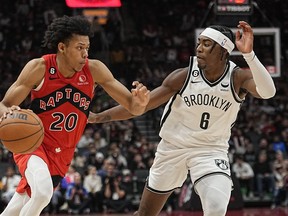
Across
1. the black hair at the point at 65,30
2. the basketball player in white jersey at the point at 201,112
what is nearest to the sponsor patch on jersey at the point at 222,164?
the basketball player in white jersey at the point at 201,112

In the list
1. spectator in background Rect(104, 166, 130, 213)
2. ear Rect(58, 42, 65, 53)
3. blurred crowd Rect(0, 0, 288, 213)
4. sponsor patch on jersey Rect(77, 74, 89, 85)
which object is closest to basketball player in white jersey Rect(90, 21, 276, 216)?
sponsor patch on jersey Rect(77, 74, 89, 85)

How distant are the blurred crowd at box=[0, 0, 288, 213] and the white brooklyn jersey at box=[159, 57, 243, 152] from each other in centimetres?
552

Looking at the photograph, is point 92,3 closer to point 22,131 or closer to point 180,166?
point 180,166

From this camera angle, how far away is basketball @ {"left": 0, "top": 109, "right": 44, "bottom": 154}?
4.99 meters

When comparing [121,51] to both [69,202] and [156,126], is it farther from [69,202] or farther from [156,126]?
[69,202]

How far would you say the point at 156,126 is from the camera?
17.6 meters

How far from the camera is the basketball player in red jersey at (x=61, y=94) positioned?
17.4 ft

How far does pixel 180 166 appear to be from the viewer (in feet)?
19.3

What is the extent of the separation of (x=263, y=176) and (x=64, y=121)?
9832 millimetres

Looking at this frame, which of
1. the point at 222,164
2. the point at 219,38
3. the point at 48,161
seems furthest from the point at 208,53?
the point at 48,161

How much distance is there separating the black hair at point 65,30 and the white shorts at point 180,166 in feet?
4.10

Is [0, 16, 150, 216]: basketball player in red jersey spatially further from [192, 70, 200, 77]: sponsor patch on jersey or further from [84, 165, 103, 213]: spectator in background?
[84, 165, 103, 213]: spectator in background

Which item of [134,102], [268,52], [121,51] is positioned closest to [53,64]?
[134,102]

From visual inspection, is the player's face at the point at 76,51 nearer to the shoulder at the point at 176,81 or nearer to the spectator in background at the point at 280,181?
the shoulder at the point at 176,81
